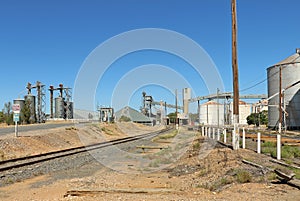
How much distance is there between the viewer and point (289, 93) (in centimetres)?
4750

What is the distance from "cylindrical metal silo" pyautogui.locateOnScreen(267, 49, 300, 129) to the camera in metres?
46.7

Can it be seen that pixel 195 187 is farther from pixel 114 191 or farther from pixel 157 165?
pixel 157 165

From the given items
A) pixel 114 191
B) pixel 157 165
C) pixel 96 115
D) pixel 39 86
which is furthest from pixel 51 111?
pixel 114 191

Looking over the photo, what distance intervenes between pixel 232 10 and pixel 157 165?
880 centimetres

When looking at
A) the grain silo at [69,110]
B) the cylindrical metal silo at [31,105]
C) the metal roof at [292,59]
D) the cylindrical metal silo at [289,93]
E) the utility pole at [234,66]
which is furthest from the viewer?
the grain silo at [69,110]

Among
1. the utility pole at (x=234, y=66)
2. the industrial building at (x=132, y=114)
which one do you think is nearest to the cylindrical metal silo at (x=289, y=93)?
the utility pole at (x=234, y=66)

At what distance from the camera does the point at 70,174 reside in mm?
12641

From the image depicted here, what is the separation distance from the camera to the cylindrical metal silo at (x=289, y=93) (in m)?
46.7

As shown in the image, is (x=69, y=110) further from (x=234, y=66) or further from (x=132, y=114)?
(x=234, y=66)

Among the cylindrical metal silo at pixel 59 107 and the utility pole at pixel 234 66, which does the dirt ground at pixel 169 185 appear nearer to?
the utility pole at pixel 234 66

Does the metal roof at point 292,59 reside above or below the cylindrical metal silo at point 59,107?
above

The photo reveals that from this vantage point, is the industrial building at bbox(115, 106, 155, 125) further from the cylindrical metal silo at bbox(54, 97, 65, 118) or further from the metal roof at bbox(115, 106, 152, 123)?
the cylindrical metal silo at bbox(54, 97, 65, 118)

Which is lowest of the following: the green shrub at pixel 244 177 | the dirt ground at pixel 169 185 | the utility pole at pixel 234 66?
the dirt ground at pixel 169 185

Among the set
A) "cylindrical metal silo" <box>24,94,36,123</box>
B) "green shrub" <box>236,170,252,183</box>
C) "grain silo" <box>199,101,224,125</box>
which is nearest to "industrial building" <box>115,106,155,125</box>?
"grain silo" <box>199,101,224,125</box>
